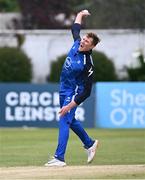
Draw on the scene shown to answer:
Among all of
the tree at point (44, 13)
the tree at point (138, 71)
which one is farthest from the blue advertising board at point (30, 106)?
the tree at point (44, 13)

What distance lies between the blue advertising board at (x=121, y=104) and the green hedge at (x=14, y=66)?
910 cm

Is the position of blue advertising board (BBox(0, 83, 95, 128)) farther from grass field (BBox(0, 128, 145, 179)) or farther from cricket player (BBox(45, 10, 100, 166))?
cricket player (BBox(45, 10, 100, 166))

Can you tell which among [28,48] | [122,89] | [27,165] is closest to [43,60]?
[28,48]

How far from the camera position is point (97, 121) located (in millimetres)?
29516

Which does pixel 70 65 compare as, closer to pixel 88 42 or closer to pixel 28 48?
pixel 88 42

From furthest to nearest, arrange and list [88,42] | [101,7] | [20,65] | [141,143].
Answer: [101,7] → [20,65] → [141,143] → [88,42]

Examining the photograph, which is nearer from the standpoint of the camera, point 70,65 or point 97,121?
point 70,65

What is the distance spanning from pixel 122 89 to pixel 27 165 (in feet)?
49.6

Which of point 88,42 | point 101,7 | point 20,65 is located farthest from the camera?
point 101,7

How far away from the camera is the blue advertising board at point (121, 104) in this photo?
28984 mm

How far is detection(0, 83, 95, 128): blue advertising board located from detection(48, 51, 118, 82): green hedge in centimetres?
839

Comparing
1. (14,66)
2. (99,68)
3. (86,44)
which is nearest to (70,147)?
(86,44)

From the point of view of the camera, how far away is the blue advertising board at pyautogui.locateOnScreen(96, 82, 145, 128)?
28984 millimetres

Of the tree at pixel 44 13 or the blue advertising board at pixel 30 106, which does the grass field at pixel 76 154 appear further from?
the tree at pixel 44 13
